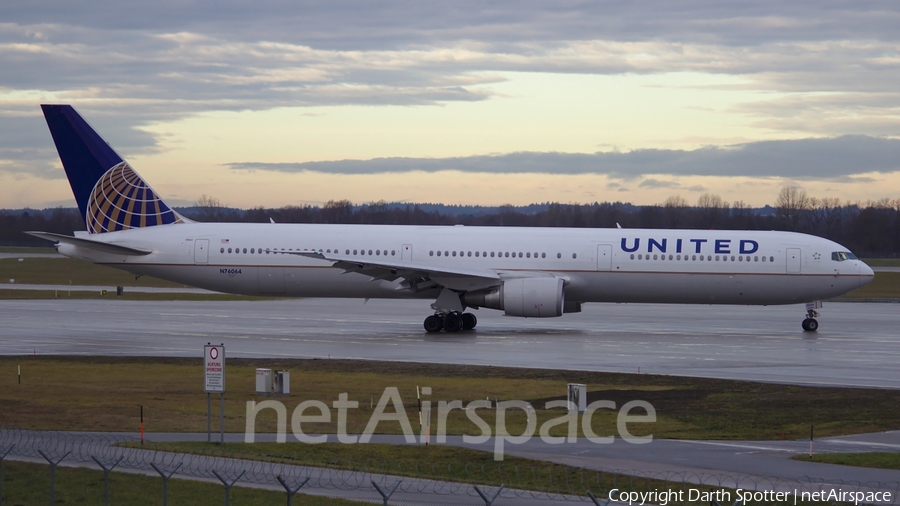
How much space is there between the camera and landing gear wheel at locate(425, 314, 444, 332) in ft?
119

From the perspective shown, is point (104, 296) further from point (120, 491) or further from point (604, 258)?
point (120, 491)

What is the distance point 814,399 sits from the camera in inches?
838

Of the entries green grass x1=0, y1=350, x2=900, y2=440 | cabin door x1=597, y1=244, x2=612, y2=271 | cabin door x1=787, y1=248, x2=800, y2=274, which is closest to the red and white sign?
green grass x1=0, y1=350, x2=900, y2=440

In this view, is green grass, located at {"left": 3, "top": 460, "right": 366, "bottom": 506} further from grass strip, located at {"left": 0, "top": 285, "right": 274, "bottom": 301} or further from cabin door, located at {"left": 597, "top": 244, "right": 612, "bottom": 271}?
grass strip, located at {"left": 0, "top": 285, "right": 274, "bottom": 301}

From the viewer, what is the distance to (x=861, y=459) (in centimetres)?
1504

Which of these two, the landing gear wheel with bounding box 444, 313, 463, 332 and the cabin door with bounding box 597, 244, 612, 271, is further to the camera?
the cabin door with bounding box 597, 244, 612, 271

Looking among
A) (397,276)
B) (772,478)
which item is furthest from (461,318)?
(772,478)

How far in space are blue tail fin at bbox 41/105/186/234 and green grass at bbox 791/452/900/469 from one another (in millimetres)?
29941

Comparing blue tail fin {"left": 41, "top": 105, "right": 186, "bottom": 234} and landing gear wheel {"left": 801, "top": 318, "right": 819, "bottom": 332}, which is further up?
blue tail fin {"left": 41, "top": 105, "right": 186, "bottom": 234}

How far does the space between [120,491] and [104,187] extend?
2763 cm

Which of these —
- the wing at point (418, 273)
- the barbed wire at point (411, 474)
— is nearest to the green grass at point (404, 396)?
the barbed wire at point (411, 474)

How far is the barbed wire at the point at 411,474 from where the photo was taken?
42.9 feet

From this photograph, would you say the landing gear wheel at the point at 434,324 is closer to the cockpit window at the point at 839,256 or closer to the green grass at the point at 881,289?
the cockpit window at the point at 839,256

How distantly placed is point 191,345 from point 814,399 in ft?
63.4
